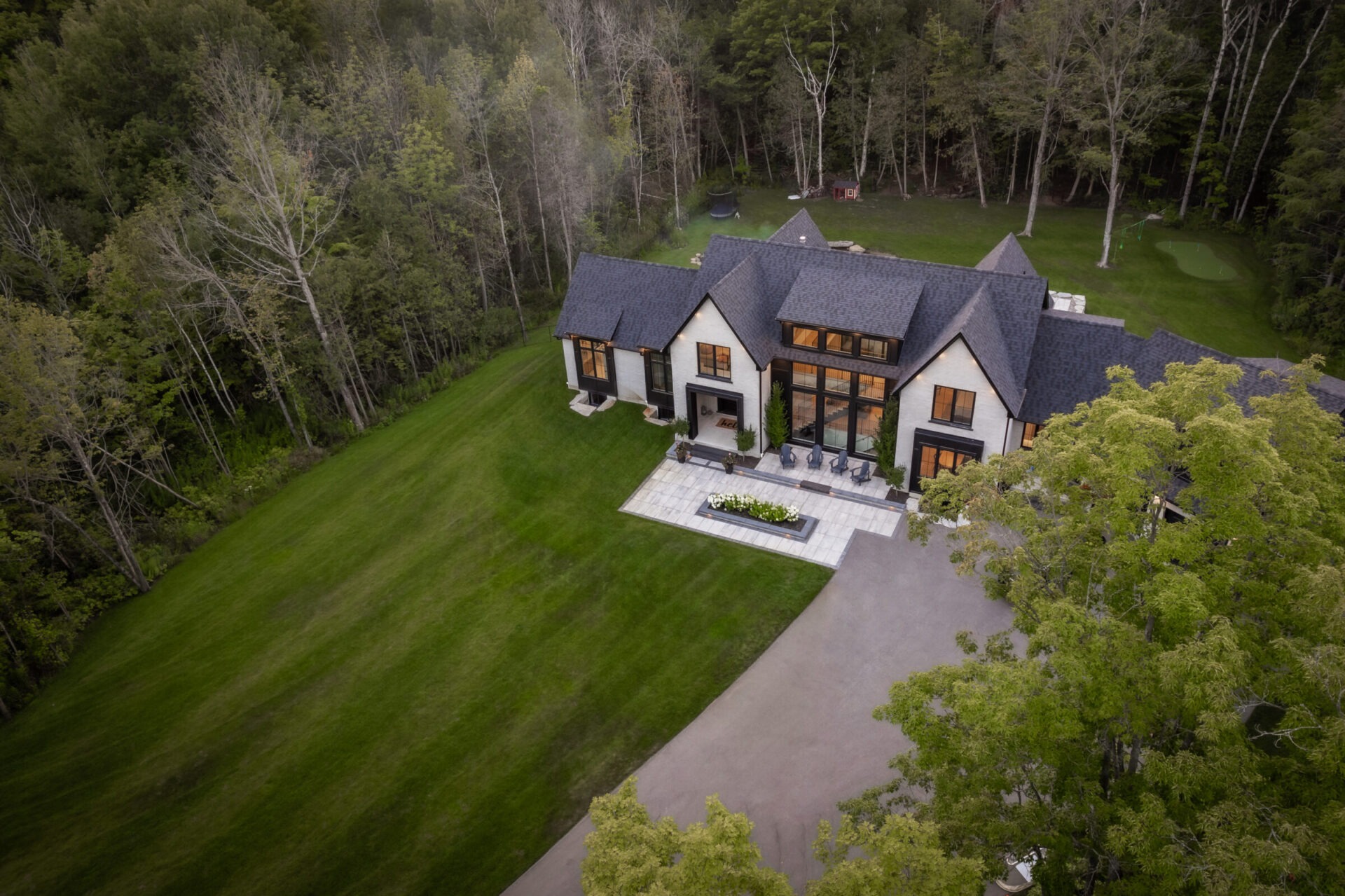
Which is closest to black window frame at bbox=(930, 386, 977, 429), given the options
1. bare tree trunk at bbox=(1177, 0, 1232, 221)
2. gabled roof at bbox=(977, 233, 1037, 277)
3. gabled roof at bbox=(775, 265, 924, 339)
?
gabled roof at bbox=(775, 265, 924, 339)

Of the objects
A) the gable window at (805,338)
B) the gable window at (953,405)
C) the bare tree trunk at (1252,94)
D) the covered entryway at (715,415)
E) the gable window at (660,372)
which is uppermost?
the bare tree trunk at (1252,94)

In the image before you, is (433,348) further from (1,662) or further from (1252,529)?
(1252,529)

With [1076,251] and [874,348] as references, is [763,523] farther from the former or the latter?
[1076,251]

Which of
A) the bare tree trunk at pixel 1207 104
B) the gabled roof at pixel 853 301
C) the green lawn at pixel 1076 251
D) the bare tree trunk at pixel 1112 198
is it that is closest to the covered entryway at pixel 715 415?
the gabled roof at pixel 853 301

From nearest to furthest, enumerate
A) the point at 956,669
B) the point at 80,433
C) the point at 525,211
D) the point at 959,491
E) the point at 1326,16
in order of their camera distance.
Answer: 1. the point at 956,669
2. the point at 959,491
3. the point at 80,433
4. the point at 1326,16
5. the point at 525,211

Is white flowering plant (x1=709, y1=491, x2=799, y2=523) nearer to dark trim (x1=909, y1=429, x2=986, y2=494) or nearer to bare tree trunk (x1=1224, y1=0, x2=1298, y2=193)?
dark trim (x1=909, y1=429, x2=986, y2=494)

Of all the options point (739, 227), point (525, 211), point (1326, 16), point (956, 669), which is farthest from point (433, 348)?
point (1326, 16)

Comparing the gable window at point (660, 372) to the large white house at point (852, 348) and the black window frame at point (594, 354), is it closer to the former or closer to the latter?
the large white house at point (852, 348)
